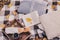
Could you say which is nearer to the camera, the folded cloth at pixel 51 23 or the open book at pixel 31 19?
the folded cloth at pixel 51 23

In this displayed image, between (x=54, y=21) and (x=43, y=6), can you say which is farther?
(x=43, y=6)

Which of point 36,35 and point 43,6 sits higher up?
point 43,6

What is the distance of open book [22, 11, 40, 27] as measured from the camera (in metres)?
1.38

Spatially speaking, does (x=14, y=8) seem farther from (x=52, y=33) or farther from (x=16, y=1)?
(x=52, y=33)

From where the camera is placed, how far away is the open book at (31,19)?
1.38 meters

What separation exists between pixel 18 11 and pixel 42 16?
0.90 feet

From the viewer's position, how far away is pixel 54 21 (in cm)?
134

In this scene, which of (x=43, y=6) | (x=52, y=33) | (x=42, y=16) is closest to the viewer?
(x=52, y=33)

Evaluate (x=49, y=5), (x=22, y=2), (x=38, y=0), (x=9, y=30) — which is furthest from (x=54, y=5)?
(x=9, y=30)

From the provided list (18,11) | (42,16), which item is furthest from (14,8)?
(42,16)

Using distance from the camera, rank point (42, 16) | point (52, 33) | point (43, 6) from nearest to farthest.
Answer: point (52, 33) → point (42, 16) → point (43, 6)

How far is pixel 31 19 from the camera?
1.42 meters

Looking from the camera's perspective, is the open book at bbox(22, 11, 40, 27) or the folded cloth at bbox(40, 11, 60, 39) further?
the open book at bbox(22, 11, 40, 27)

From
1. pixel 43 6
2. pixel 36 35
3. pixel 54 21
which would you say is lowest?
pixel 36 35
